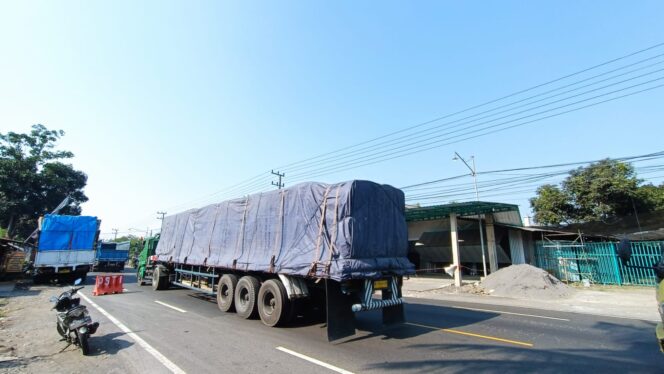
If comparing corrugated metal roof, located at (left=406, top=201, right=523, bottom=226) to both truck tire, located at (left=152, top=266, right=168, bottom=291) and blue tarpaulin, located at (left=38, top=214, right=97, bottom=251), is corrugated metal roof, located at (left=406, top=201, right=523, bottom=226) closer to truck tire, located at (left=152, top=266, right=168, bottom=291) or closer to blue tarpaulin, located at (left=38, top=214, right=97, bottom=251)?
truck tire, located at (left=152, top=266, right=168, bottom=291)

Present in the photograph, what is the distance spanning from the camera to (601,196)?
2869cm

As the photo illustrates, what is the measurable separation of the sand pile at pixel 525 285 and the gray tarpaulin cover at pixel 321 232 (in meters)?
10.1

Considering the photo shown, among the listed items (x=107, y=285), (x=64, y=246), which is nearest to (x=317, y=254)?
(x=107, y=285)

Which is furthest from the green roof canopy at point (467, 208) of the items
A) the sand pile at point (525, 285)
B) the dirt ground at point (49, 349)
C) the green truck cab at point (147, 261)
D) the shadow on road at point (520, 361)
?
the dirt ground at point (49, 349)

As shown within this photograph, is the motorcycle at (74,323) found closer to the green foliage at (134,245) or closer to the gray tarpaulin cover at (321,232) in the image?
the gray tarpaulin cover at (321,232)

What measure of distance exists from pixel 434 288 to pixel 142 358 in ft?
51.8

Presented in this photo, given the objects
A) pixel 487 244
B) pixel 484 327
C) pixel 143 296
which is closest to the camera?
pixel 484 327

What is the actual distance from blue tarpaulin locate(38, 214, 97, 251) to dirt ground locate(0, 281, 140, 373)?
338 inches

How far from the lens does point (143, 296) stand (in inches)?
519

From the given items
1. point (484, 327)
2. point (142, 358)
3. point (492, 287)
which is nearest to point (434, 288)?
point (492, 287)

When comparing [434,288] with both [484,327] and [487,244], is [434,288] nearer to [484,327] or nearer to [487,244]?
[487,244]

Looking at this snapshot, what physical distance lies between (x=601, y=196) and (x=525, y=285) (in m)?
19.9

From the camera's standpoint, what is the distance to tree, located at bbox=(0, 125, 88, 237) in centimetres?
2842

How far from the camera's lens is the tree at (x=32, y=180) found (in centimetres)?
2842
